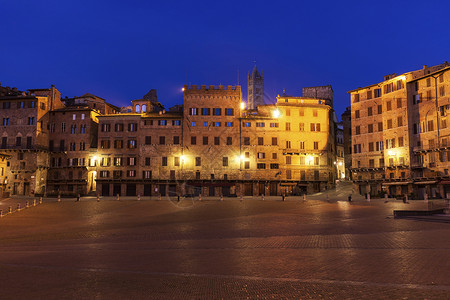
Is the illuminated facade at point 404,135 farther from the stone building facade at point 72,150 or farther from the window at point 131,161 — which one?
the stone building facade at point 72,150

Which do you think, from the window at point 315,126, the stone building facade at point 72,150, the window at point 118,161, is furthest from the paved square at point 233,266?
the window at point 315,126

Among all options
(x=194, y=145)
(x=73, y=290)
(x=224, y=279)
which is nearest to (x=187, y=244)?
(x=224, y=279)

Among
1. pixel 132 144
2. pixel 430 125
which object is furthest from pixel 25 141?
pixel 430 125

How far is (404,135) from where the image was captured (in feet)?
190

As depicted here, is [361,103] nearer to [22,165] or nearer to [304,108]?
[304,108]

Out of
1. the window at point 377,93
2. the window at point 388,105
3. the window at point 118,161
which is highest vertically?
the window at point 377,93

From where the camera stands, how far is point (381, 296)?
24.4 feet

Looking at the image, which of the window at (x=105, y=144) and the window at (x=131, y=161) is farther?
the window at (x=105, y=144)

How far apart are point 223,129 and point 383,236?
5277cm

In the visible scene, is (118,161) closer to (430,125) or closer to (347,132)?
(347,132)

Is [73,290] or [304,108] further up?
[304,108]

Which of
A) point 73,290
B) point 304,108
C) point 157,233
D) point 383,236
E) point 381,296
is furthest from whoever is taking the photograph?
point 304,108

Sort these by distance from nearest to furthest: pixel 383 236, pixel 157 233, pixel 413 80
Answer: pixel 383 236, pixel 157 233, pixel 413 80

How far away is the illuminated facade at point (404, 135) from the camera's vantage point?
53.2 metres
